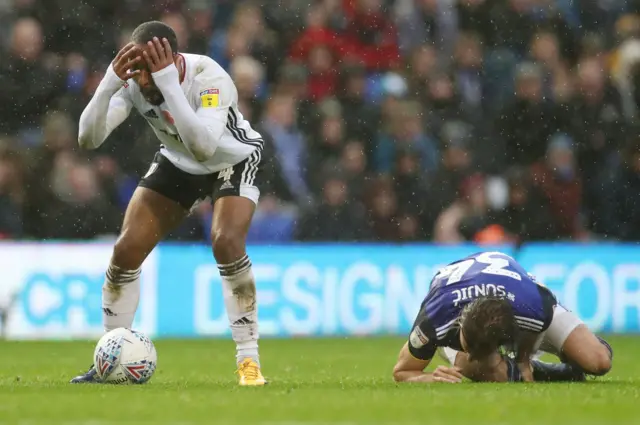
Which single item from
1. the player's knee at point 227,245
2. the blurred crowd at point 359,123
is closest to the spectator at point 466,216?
the blurred crowd at point 359,123

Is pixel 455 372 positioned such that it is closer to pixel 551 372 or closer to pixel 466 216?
pixel 551 372

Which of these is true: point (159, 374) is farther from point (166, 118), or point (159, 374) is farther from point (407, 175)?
point (407, 175)

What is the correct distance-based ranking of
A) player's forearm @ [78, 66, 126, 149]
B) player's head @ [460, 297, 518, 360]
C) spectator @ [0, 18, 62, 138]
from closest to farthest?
player's head @ [460, 297, 518, 360] < player's forearm @ [78, 66, 126, 149] < spectator @ [0, 18, 62, 138]

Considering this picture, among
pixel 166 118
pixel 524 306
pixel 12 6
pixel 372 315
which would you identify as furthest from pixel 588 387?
pixel 12 6

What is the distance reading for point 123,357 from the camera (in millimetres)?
8070

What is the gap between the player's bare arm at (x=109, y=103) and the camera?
789cm

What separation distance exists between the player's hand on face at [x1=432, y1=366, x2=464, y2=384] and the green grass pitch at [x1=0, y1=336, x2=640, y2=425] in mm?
96

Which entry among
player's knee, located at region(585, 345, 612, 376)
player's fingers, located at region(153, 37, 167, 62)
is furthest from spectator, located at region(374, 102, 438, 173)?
player's fingers, located at region(153, 37, 167, 62)

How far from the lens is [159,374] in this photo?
9672 millimetres

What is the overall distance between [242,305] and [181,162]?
1.04 metres

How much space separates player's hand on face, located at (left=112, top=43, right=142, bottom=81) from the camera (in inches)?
310

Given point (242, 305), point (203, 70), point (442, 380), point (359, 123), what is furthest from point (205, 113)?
point (359, 123)

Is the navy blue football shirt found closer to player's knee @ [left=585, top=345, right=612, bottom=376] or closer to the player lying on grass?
the player lying on grass

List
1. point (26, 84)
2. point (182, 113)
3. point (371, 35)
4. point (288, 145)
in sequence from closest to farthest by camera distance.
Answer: point (182, 113) → point (26, 84) → point (288, 145) → point (371, 35)
